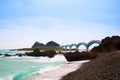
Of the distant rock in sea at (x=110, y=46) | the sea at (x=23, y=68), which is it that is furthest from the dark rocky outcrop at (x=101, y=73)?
the distant rock in sea at (x=110, y=46)

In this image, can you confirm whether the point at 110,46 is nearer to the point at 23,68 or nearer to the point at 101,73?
the point at 23,68

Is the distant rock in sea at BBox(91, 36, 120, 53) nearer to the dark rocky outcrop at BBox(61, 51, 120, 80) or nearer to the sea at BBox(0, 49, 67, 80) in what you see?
the sea at BBox(0, 49, 67, 80)

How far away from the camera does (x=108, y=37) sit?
218 ft

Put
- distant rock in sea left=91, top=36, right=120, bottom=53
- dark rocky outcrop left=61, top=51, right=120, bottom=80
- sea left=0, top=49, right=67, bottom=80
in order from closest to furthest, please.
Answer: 1. dark rocky outcrop left=61, top=51, right=120, bottom=80
2. sea left=0, top=49, right=67, bottom=80
3. distant rock in sea left=91, top=36, right=120, bottom=53

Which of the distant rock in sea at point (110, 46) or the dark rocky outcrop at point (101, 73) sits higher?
the distant rock in sea at point (110, 46)

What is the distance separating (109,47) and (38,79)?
41867 millimetres

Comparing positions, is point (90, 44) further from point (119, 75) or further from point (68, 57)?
point (119, 75)

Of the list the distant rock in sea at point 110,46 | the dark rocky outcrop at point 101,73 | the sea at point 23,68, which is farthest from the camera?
the distant rock in sea at point 110,46

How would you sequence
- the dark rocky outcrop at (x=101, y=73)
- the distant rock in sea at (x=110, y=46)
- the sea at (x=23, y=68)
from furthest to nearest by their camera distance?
the distant rock in sea at (x=110, y=46) → the sea at (x=23, y=68) → the dark rocky outcrop at (x=101, y=73)

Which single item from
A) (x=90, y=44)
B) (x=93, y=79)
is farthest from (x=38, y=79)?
(x=90, y=44)

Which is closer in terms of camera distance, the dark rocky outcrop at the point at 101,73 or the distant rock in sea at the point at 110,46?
the dark rocky outcrop at the point at 101,73

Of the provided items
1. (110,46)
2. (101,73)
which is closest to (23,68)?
(101,73)

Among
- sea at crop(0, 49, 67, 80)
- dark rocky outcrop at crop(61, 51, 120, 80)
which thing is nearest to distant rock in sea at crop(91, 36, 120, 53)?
sea at crop(0, 49, 67, 80)

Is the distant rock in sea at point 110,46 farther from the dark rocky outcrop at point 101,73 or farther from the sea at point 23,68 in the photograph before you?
the dark rocky outcrop at point 101,73
